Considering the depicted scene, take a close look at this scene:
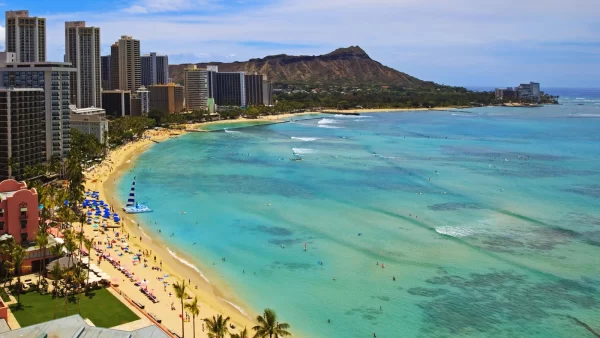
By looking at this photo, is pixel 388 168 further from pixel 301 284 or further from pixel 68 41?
pixel 68 41

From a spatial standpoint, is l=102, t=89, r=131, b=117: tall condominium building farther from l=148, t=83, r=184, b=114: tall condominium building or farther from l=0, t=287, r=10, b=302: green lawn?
l=0, t=287, r=10, b=302: green lawn

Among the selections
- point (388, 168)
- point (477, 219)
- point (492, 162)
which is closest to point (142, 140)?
point (388, 168)

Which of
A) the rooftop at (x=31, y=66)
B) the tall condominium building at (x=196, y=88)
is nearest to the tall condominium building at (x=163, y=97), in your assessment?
the tall condominium building at (x=196, y=88)

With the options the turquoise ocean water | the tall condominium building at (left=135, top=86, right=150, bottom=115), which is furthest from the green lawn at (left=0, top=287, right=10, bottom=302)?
the tall condominium building at (left=135, top=86, right=150, bottom=115)

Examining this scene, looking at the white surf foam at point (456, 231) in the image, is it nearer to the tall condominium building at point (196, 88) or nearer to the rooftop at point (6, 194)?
the rooftop at point (6, 194)

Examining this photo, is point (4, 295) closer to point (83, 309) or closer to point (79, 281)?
point (79, 281)

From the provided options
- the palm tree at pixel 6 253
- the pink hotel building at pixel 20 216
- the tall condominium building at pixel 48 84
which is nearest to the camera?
the palm tree at pixel 6 253
